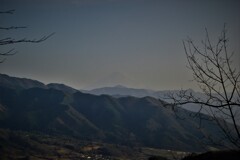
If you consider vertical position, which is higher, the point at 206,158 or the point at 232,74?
the point at 232,74

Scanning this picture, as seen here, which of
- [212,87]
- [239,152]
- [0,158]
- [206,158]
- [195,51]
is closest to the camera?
[212,87]

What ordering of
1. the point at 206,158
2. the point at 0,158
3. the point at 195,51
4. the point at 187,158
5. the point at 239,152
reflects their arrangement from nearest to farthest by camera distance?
the point at 195,51
the point at 239,152
the point at 206,158
the point at 187,158
the point at 0,158

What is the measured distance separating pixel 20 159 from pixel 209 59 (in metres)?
211

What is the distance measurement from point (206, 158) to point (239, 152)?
5.52ft

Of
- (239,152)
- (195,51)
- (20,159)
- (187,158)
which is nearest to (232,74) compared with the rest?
(195,51)

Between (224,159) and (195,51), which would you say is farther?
(224,159)

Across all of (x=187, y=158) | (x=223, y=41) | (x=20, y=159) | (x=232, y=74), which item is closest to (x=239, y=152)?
(x=187, y=158)

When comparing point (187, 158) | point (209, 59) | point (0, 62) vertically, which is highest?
point (209, 59)

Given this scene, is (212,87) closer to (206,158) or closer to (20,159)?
(206,158)

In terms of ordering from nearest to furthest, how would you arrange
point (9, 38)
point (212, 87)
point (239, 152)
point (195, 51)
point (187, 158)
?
1. point (9, 38)
2. point (212, 87)
3. point (195, 51)
4. point (239, 152)
5. point (187, 158)

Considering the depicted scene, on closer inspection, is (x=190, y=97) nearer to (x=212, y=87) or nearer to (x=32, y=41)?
(x=212, y=87)

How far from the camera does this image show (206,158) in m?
10.6

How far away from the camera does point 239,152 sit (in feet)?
30.3

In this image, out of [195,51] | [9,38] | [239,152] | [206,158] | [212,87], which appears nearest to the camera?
[9,38]
